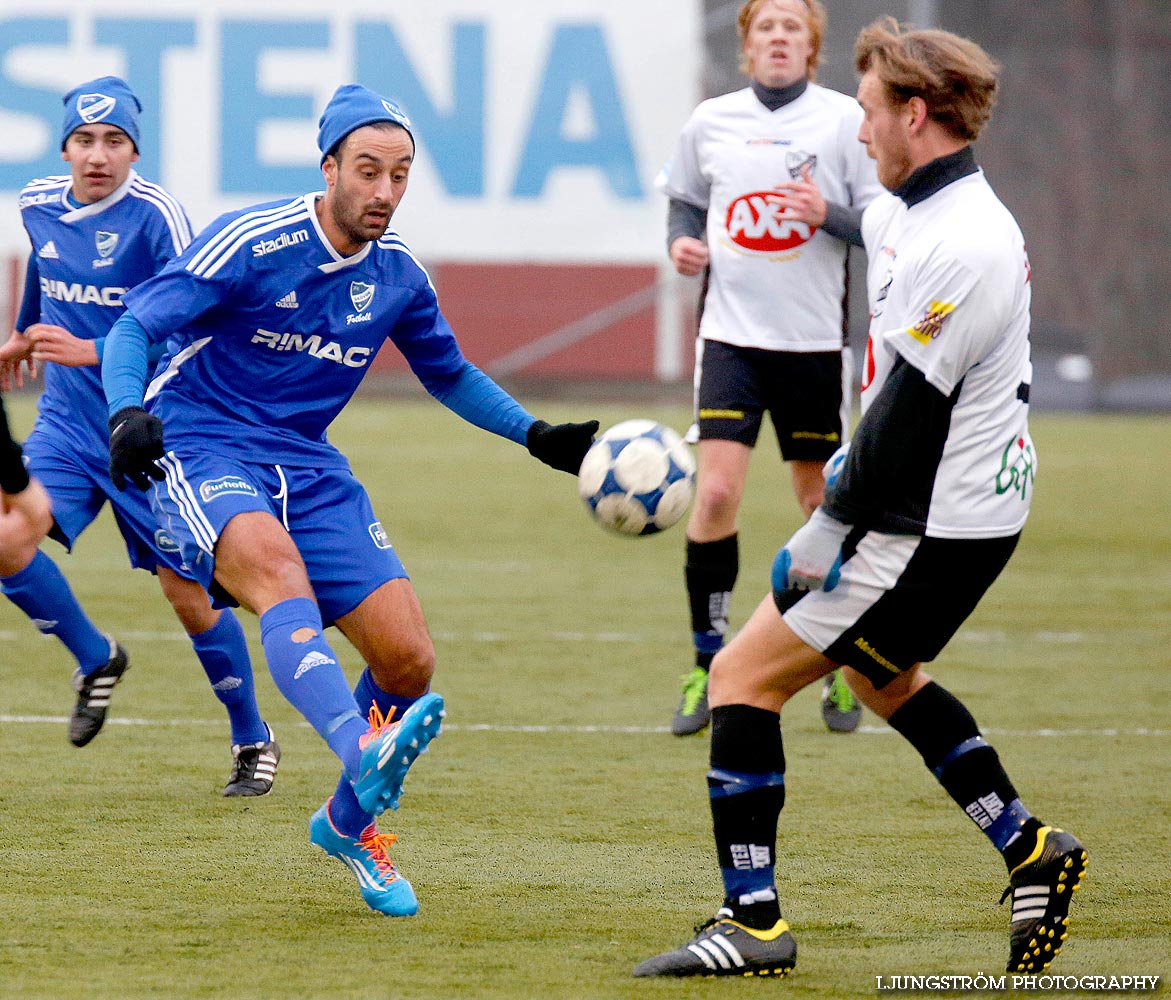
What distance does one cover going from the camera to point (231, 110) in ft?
66.3

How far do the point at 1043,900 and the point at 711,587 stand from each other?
2.83m

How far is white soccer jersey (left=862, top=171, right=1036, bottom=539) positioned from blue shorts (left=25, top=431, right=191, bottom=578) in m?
2.63

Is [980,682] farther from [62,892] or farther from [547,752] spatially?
[62,892]

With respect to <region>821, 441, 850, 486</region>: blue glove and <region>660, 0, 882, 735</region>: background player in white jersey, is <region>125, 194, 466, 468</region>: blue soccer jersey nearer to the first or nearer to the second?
<region>821, 441, 850, 486</region>: blue glove

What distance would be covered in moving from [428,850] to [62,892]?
937 mm

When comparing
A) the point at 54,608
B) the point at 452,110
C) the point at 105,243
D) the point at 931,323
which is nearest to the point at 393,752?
the point at 931,323

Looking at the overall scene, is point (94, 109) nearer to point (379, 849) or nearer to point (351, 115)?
point (351, 115)

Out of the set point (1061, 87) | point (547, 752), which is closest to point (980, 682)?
point (547, 752)

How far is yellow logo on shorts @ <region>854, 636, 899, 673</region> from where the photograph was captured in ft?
11.9

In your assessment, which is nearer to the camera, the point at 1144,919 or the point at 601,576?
the point at 1144,919

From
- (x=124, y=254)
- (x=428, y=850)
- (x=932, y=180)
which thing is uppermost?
(x=932, y=180)

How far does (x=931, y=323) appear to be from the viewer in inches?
135

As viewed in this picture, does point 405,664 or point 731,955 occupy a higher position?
point 405,664

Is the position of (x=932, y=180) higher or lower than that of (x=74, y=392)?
higher
